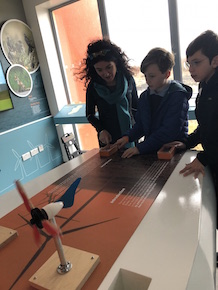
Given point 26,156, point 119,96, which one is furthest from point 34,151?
point 119,96

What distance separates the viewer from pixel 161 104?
1.41m

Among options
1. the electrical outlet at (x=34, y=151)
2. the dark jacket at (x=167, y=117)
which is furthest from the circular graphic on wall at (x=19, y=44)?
the dark jacket at (x=167, y=117)

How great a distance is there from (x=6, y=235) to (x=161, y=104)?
41.4 inches

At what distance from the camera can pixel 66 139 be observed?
2.81 metres

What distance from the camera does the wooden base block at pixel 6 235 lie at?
812 millimetres

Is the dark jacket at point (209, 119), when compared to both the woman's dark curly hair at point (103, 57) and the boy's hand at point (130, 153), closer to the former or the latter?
the boy's hand at point (130, 153)

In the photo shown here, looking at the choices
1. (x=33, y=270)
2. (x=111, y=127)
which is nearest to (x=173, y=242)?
(x=33, y=270)

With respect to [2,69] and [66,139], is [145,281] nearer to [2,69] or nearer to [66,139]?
[66,139]

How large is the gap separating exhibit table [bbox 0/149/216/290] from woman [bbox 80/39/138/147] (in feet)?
1.99

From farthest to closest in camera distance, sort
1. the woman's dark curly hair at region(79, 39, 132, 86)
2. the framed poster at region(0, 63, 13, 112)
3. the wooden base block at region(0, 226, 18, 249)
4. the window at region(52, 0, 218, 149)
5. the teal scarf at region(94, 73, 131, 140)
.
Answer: the framed poster at region(0, 63, 13, 112) < the window at region(52, 0, 218, 149) < the teal scarf at region(94, 73, 131, 140) < the woman's dark curly hair at region(79, 39, 132, 86) < the wooden base block at region(0, 226, 18, 249)

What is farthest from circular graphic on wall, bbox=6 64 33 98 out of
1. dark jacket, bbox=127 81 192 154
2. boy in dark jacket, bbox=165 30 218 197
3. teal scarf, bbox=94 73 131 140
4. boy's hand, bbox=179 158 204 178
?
boy's hand, bbox=179 158 204 178

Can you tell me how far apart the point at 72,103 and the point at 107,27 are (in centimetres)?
129

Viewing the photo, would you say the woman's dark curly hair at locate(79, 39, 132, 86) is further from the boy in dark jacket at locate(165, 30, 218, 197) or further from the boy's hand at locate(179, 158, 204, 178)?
the boy's hand at locate(179, 158, 204, 178)

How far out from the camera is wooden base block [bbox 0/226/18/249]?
812mm
